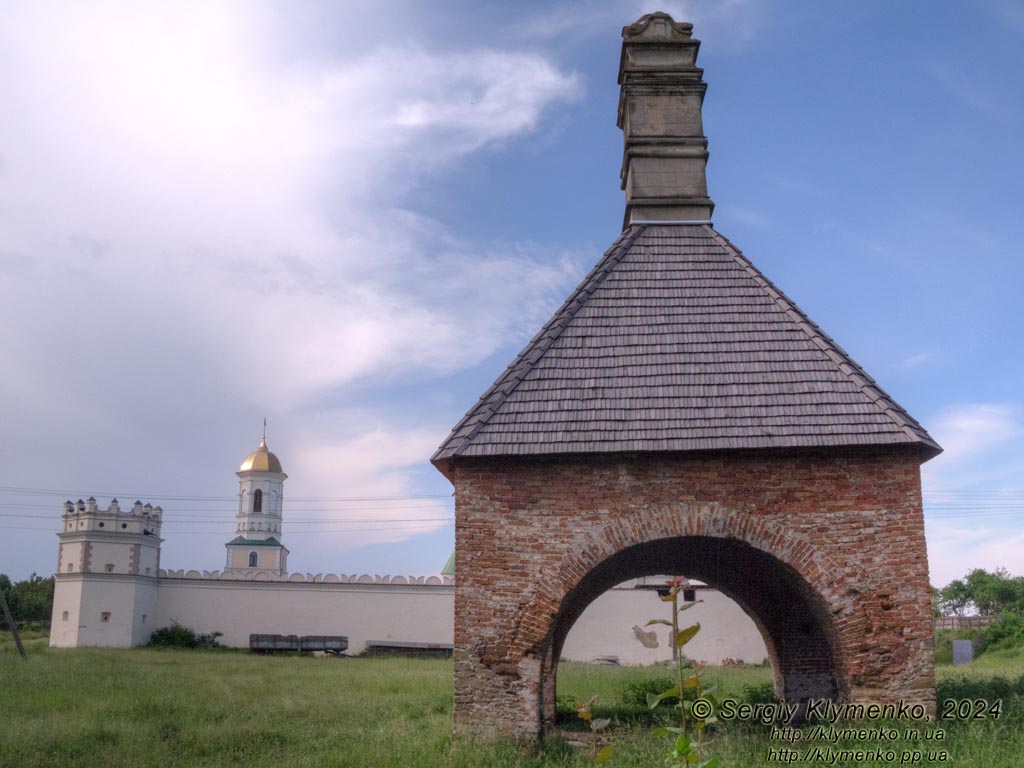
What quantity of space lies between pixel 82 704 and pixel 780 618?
32.0 ft

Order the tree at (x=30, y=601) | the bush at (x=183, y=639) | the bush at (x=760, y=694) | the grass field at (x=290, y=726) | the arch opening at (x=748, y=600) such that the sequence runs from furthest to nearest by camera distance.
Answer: the tree at (x=30, y=601) → the bush at (x=183, y=639) → the bush at (x=760, y=694) → the arch opening at (x=748, y=600) → the grass field at (x=290, y=726)

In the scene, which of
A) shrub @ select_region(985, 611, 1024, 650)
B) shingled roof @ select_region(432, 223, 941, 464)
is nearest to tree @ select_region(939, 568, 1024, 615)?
shrub @ select_region(985, 611, 1024, 650)

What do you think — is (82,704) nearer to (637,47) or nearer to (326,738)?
(326,738)

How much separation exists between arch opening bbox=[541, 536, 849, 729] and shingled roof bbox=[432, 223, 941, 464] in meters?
1.66

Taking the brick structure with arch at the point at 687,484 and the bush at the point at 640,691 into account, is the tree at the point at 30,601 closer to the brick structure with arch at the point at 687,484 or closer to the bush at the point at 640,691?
the bush at the point at 640,691

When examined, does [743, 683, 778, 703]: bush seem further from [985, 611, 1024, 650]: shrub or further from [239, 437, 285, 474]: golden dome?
[239, 437, 285, 474]: golden dome

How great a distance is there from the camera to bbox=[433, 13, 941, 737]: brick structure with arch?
8.45m

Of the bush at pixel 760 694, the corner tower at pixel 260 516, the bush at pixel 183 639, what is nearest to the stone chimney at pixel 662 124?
the bush at pixel 760 694

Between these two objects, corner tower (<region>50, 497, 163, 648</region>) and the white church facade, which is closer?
the white church facade

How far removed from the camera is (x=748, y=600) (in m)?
12.0

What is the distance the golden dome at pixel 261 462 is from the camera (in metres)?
51.5

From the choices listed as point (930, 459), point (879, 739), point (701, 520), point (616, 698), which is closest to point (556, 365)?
point (701, 520)

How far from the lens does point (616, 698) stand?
50.3ft

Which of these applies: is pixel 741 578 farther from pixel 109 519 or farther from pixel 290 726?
pixel 109 519
